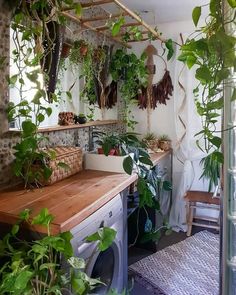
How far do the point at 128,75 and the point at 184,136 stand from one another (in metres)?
0.90

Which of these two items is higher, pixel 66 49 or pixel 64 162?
pixel 66 49

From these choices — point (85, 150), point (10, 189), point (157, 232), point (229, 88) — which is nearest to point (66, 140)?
point (85, 150)

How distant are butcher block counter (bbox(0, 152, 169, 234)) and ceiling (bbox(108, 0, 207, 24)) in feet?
5.48

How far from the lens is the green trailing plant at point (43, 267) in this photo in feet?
2.87

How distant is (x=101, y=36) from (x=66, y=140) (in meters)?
1.09

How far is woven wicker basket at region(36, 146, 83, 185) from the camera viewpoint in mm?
1596

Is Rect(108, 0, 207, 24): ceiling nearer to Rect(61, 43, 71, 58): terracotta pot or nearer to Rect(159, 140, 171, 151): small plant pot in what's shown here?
Rect(61, 43, 71, 58): terracotta pot

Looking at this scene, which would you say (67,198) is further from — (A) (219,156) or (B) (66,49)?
A: (B) (66,49)

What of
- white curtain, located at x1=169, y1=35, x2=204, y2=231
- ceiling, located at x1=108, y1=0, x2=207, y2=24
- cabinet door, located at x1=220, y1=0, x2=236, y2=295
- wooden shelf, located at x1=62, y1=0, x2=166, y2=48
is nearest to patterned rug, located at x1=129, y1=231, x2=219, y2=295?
white curtain, located at x1=169, y1=35, x2=204, y2=231

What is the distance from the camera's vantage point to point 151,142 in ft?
9.95

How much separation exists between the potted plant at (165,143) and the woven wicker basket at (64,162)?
4.44 feet

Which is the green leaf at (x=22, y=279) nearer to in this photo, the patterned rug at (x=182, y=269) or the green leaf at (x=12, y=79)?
the green leaf at (x=12, y=79)

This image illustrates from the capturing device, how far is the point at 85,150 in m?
2.45

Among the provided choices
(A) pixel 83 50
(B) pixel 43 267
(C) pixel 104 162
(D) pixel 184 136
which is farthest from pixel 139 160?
(D) pixel 184 136
